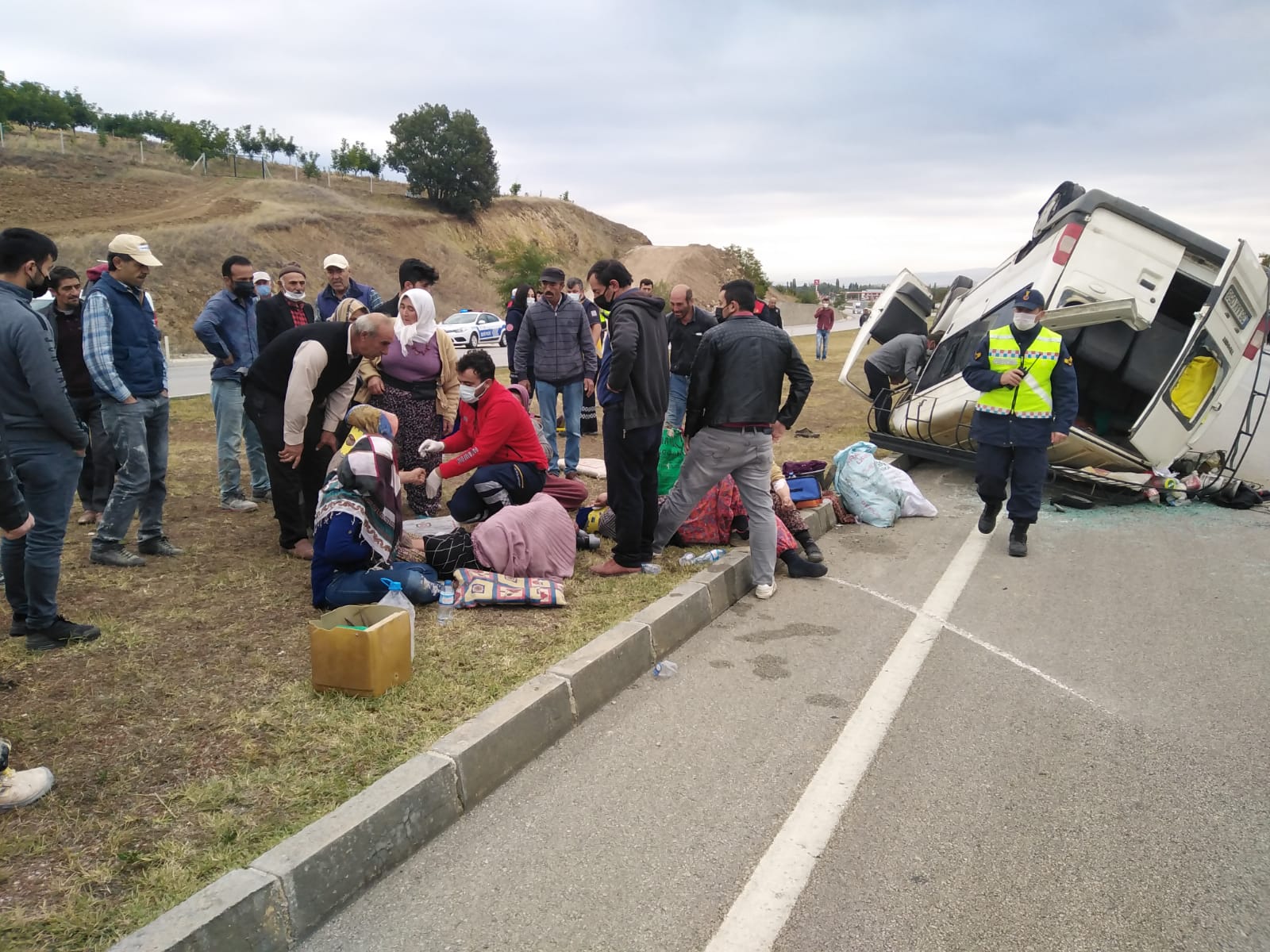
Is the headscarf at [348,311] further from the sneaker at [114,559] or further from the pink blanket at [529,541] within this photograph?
the sneaker at [114,559]

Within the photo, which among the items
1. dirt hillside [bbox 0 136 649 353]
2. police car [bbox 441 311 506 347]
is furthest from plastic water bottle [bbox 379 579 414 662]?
dirt hillside [bbox 0 136 649 353]

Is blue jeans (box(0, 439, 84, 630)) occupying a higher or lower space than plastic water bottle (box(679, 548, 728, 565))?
higher

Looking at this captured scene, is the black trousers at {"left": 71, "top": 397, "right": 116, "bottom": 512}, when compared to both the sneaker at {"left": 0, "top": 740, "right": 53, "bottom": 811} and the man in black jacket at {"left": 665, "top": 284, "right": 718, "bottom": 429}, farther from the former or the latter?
the man in black jacket at {"left": 665, "top": 284, "right": 718, "bottom": 429}

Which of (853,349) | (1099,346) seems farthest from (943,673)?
(853,349)

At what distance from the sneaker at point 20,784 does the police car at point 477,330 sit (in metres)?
28.0

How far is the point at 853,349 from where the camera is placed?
12422mm

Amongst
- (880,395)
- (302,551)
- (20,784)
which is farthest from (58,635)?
(880,395)

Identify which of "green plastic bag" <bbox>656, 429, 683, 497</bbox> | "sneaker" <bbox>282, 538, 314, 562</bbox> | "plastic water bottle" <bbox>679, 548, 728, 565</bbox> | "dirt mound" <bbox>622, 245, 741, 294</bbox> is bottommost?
"sneaker" <bbox>282, 538, 314, 562</bbox>

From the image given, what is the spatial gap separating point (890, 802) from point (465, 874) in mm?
1576

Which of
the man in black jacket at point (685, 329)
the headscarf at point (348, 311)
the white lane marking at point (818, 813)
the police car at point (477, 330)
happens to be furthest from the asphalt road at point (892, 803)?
the police car at point (477, 330)

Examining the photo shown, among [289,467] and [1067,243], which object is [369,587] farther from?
[1067,243]

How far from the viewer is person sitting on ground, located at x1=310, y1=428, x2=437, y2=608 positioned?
15.1 ft

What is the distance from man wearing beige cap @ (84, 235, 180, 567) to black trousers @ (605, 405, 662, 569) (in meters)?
2.95

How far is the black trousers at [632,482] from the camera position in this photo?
5520mm
